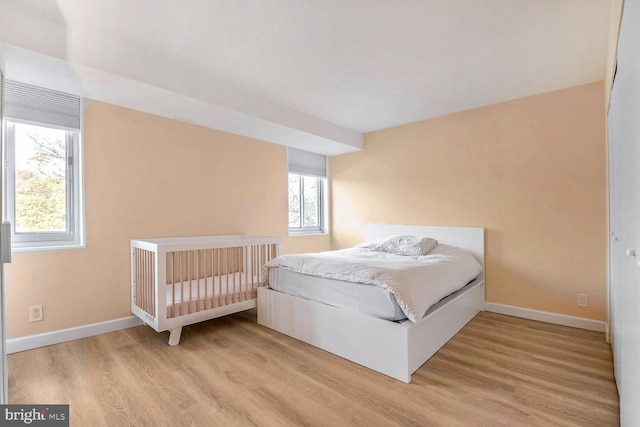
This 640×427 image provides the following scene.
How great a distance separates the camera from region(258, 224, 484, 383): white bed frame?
1.94 meters

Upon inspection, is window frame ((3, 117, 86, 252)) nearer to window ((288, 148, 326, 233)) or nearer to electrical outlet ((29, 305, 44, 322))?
electrical outlet ((29, 305, 44, 322))

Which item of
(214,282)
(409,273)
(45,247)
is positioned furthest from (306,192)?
(45,247)

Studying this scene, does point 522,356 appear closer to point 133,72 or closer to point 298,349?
point 298,349

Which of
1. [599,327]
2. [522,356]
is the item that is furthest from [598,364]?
[599,327]

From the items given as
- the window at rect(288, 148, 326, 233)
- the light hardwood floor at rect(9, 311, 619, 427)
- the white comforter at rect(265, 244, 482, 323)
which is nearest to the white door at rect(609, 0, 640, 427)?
the light hardwood floor at rect(9, 311, 619, 427)

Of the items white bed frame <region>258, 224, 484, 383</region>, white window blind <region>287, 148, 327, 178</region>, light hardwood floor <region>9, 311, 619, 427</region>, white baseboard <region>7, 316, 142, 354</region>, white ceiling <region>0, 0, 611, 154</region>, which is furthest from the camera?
white window blind <region>287, 148, 327, 178</region>

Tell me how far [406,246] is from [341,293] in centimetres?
128

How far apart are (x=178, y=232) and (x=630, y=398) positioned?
341cm

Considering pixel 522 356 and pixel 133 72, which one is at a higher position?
pixel 133 72

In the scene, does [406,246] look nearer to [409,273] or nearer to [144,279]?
[409,273]

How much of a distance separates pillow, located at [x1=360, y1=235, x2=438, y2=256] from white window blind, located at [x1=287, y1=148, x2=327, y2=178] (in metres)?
1.67

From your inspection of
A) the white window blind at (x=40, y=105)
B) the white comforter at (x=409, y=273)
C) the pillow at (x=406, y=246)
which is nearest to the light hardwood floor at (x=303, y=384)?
the white comforter at (x=409, y=273)

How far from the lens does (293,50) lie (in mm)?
2236

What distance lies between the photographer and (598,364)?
2.09m
